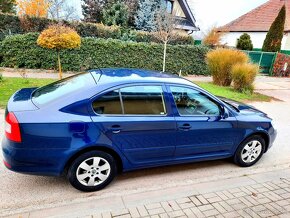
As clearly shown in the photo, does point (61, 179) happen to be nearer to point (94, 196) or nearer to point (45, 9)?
point (94, 196)

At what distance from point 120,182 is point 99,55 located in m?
9.65

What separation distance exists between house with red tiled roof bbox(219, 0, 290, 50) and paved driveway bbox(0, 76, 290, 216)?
79.4ft

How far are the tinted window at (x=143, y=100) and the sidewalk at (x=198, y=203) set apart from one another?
1100 millimetres

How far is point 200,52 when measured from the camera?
14523mm

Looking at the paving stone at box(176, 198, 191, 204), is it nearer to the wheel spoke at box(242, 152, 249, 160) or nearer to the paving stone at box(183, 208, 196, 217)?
the paving stone at box(183, 208, 196, 217)

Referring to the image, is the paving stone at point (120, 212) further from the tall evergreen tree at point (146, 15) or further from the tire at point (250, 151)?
the tall evergreen tree at point (146, 15)

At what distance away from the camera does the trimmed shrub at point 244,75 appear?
9.70m

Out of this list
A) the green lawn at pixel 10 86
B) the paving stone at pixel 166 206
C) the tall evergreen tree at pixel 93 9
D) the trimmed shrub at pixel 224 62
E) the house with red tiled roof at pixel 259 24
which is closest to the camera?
the paving stone at pixel 166 206

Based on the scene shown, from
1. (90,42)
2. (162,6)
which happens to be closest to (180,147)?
(90,42)

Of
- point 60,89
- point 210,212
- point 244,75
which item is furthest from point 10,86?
point 244,75

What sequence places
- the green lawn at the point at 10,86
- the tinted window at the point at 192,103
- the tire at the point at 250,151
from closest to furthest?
the tinted window at the point at 192,103, the tire at the point at 250,151, the green lawn at the point at 10,86

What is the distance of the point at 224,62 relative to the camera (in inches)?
413

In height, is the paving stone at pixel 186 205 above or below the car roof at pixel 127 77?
below

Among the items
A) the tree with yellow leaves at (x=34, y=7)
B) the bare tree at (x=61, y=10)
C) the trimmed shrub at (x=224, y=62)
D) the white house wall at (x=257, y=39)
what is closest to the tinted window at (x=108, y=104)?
the trimmed shrub at (x=224, y=62)
